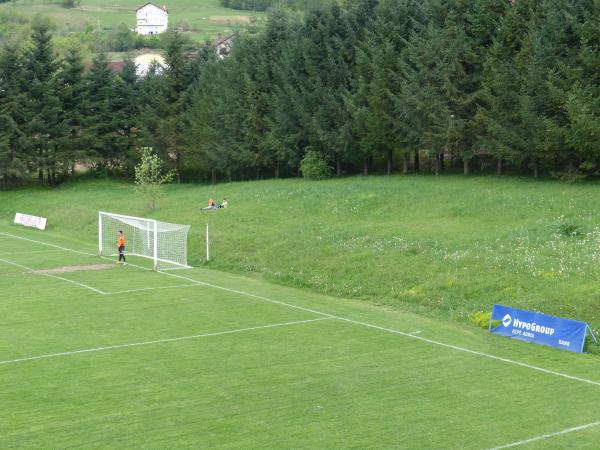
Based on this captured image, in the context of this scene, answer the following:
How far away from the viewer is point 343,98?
61.3 meters

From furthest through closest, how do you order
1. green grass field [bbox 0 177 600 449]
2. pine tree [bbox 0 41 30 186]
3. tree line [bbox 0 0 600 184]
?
1. pine tree [bbox 0 41 30 186]
2. tree line [bbox 0 0 600 184]
3. green grass field [bbox 0 177 600 449]

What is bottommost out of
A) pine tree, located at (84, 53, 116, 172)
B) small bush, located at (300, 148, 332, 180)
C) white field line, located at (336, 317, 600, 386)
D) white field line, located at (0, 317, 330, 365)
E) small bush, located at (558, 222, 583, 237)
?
white field line, located at (0, 317, 330, 365)

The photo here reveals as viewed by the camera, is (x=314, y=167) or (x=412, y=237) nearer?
(x=412, y=237)

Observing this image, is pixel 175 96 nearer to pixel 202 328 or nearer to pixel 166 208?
pixel 166 208

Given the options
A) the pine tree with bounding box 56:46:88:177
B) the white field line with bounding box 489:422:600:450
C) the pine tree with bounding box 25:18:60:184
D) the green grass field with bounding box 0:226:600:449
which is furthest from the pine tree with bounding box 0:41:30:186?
the white field line with bounding box 489:422:600:450

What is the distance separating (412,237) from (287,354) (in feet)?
54.1

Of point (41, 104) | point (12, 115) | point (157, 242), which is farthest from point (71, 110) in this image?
point (157, 242)

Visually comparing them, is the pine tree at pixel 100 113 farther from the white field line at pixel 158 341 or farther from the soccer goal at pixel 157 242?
the white field line at pixel 158 341

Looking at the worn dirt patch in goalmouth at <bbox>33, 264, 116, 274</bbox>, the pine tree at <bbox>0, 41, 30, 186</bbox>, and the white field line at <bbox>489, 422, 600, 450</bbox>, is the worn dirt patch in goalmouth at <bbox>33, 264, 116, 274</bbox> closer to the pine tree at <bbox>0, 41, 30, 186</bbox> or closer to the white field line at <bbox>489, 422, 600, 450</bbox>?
the white field line at <bbox>489, 422, 600, 450</bbox>

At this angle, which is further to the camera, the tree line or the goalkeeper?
the tree line

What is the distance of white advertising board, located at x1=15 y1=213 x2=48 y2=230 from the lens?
61.2 metres

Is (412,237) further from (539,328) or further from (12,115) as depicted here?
(12,115)

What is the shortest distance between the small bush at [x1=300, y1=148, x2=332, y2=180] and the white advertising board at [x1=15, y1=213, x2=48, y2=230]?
19.9 meters

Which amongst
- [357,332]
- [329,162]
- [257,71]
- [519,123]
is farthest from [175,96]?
[357,332]
